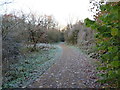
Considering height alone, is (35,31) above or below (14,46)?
above

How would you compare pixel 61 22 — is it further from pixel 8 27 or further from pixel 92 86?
pixel 92 86

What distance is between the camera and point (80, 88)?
4.66 m

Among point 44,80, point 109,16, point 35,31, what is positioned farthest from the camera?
point 35,31

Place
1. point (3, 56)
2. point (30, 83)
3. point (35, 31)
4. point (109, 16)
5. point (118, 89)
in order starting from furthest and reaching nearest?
point (35, 31)
point (3, 56)
point (30, 83)
point (118, 89)
point (109, 16)

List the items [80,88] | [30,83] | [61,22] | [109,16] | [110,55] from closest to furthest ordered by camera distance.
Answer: [109,16]
[110,55]
[80,88]
[30,83]
[61,22]

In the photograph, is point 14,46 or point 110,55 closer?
point 110,55

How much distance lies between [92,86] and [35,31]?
39.2 feet

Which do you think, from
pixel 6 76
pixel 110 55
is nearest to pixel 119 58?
pixel 110 55

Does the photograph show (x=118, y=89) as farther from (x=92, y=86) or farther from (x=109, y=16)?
(x=109, y=16)

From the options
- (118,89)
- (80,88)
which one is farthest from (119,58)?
(80,88)

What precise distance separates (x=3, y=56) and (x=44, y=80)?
2.81 m

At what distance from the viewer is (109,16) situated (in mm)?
2471

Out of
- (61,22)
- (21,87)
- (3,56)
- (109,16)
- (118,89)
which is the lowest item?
(21,87)

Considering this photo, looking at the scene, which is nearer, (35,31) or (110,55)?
(110,55)
